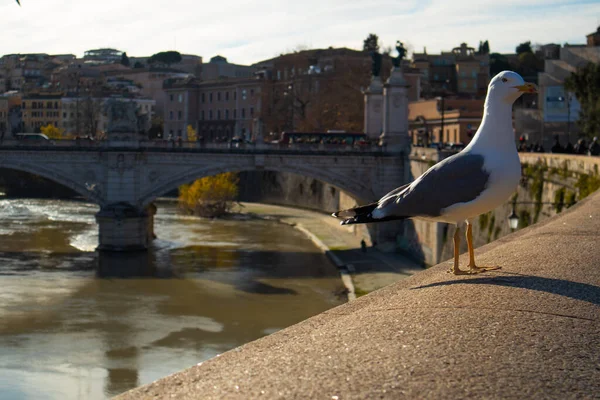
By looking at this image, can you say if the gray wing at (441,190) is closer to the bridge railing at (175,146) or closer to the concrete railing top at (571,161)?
the concrete railing top at (571,161)

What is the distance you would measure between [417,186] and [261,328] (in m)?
17.9

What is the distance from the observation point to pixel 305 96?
76.9 m

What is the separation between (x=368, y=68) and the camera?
244ft

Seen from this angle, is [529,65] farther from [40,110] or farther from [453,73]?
[40,110]

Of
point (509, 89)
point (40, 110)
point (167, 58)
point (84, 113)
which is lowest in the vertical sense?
point (509, 89)

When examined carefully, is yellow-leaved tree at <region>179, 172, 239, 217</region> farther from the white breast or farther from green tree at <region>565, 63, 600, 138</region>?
the white breast

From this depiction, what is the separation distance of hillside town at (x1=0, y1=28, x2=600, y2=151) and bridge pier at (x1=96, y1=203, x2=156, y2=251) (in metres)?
5.96

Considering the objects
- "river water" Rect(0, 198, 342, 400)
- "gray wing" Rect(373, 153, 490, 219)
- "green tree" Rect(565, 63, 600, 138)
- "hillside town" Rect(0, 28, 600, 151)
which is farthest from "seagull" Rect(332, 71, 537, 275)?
"hillside town" Rect(0, 28, 600, 151)

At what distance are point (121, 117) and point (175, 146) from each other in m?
2.69

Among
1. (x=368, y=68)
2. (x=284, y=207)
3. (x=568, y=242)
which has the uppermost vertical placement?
(x=368, y=68)

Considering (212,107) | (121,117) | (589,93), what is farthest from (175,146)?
(212,107)

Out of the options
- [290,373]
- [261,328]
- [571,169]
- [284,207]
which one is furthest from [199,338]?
[284,207]

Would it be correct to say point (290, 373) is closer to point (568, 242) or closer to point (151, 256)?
point (568, 242)

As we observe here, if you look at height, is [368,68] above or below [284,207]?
above
